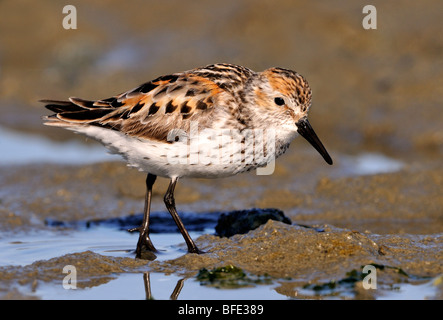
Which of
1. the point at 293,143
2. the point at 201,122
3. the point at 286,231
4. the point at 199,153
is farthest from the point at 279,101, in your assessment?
the point at 293,143

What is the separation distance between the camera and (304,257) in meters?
8.07

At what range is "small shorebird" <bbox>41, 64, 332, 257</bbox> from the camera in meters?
8.38

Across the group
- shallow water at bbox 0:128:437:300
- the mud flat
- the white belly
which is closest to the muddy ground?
the mud flat

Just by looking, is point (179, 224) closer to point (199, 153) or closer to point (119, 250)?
point (119, 250)

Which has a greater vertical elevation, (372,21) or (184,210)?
(372,21)

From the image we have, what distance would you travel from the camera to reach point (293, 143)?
1451cm

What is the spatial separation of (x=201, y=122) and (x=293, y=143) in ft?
20.6

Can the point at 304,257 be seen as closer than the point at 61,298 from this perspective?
No

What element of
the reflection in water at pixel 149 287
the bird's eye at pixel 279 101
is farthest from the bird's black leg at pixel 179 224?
the bird's eye at pixel 279 101

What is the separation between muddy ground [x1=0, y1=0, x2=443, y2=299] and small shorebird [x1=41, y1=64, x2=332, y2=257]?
1000 mm

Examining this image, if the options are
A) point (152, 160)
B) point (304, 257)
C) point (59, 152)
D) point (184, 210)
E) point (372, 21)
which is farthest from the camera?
point (372, 21)
